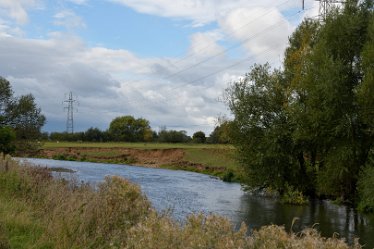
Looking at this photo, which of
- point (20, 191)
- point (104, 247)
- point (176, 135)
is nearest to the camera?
point (104, 247)

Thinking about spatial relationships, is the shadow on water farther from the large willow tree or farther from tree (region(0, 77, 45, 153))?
tree (region(0, 77, 45, 153))

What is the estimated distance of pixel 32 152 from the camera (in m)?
75.2

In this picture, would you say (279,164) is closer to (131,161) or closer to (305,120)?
(305,120)


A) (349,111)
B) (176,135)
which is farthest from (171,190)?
(176,135)

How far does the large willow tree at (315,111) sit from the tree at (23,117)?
149ft

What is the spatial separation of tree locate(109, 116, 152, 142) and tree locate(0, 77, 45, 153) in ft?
208

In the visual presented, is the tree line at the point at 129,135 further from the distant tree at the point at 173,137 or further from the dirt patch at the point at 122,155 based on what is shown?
the dirt patch at the point at 122,155

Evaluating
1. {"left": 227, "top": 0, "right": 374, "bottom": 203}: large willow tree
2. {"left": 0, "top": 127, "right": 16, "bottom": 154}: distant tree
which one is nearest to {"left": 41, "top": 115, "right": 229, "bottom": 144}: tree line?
{"left": 0, "top": 127, "right": 16, "bottom": 154}: distant tree

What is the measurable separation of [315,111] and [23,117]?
183 ft

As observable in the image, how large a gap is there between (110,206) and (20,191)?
5.25 meters

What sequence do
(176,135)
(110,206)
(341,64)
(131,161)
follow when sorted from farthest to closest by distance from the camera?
1. (176,135)
2. (131,161)
3. (341,64)
4. (110,206)

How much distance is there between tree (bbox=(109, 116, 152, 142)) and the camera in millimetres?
141000

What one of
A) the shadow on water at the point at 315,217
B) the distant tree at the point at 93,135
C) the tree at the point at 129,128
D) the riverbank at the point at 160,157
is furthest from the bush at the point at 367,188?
the tree at the point at 129,128

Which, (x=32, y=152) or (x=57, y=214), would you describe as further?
(x=32, y=152)
